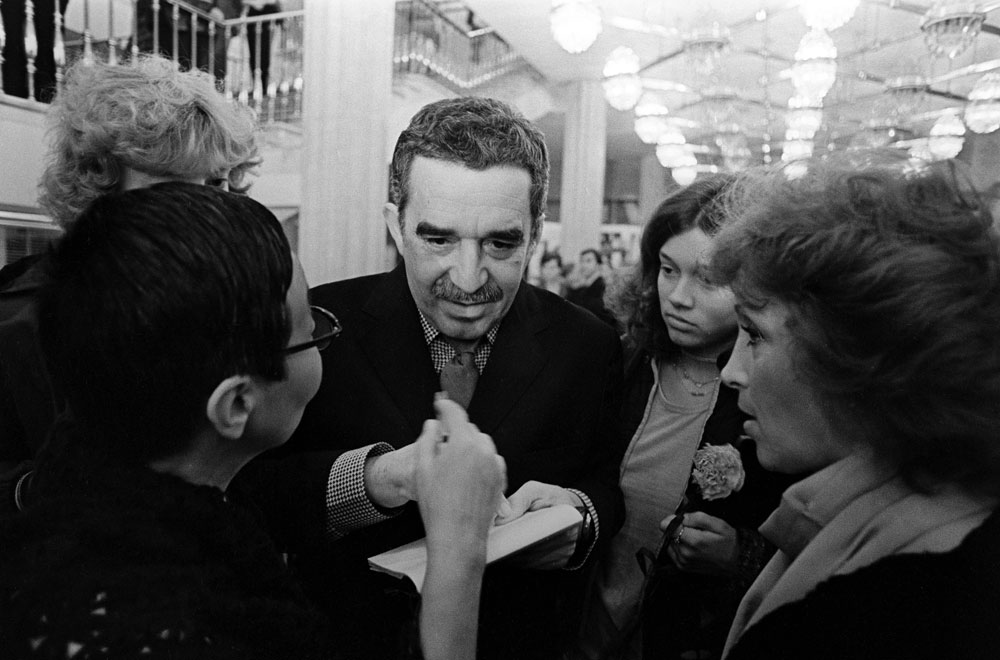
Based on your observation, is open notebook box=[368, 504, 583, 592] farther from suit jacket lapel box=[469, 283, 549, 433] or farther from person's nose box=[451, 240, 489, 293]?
person's nose box=[451, 240, 489, 293]

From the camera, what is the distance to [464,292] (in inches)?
55.4

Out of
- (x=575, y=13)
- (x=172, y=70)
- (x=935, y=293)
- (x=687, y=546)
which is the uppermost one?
(x=575, y=13)

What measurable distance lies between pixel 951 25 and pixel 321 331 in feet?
16.2

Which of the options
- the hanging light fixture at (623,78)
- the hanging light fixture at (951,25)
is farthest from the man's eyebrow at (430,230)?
the hanging light fixture at (623,78)

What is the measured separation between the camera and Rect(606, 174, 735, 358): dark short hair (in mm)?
1753

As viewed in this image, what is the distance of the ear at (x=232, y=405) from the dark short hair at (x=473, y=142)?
0.66 m

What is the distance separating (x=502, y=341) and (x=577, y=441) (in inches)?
11.1

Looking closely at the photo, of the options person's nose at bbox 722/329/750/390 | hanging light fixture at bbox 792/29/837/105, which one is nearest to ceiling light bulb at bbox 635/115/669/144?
hanging light fixture at bbox 792/29/837/105

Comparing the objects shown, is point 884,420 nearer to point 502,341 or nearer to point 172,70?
point 502,341

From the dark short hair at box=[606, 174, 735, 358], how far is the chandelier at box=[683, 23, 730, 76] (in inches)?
158

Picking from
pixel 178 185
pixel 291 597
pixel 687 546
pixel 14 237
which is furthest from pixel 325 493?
pixel 14 237

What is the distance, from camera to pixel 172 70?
1667mm

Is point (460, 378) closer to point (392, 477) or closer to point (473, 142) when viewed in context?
point (392, 477)

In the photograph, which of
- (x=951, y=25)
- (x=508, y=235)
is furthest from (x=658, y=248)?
(x=951, y=25)
